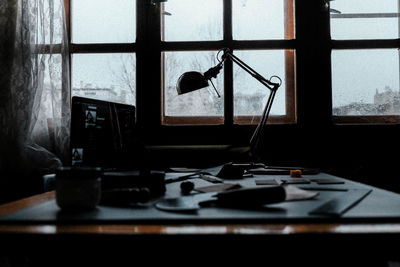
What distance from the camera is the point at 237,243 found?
0.57m

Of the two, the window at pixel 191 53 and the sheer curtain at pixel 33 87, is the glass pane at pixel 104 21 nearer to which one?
the window at pixel 191 53

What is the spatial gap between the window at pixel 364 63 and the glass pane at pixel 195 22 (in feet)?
2.61

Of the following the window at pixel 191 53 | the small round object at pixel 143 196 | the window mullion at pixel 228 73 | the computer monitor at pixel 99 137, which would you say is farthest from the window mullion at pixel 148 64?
the small round object at pixel 143 196

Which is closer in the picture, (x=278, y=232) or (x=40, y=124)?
(x=278, y=232)

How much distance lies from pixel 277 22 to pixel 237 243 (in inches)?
87.7

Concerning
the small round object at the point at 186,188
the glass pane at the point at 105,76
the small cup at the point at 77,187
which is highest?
the glass pane at the point at 105,76

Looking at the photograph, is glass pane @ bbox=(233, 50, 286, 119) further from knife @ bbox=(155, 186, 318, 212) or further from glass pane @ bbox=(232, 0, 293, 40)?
knife @ bbox=(155, 186, 318, 212)

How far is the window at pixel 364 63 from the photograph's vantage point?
2465 millimetres

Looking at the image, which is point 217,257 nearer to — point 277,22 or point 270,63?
point 270,63

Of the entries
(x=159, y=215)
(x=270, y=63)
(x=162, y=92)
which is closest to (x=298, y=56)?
(x=270, y=63)

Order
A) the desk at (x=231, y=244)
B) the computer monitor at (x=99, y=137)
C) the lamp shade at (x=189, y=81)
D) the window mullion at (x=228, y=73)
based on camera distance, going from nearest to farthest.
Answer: the desk at (x=231, y=244), the computer monitor at (x=99, y=137), the lamp shade at (x=189, y=81), the window mullion at (x=228, y=73)

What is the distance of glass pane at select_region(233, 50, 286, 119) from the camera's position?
97.5 inches

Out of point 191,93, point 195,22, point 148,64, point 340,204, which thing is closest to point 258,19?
point 195,22

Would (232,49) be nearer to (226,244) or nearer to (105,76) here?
(105,76)
